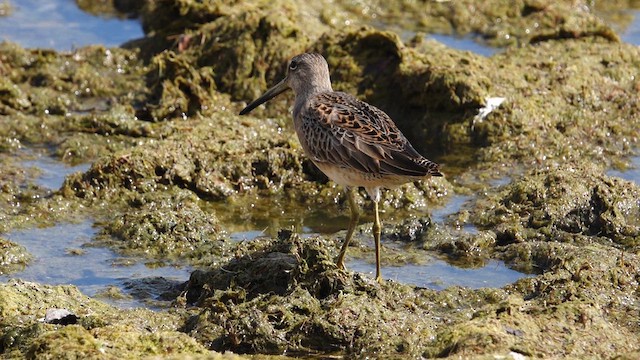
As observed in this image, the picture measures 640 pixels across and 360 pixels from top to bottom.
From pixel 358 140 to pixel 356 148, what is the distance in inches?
2.4

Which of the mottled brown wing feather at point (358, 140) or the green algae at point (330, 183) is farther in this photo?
the mottled brown wing feather at point (358, 140)

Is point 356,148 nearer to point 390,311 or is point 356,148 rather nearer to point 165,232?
point 390,311

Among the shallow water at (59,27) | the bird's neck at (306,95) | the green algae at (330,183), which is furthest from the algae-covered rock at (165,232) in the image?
the shallow water at (59,27)

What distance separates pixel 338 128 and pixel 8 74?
4.13 m

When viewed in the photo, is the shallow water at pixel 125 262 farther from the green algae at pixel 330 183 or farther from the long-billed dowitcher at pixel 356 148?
the long-billed dowitcher at pixel 356 148

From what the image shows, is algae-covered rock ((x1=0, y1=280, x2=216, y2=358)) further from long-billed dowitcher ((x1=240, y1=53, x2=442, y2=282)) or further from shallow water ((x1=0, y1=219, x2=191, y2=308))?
long-billed dowitcher ((x1=240, y1=53, x2=442, y2=282))

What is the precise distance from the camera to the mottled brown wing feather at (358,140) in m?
6.35

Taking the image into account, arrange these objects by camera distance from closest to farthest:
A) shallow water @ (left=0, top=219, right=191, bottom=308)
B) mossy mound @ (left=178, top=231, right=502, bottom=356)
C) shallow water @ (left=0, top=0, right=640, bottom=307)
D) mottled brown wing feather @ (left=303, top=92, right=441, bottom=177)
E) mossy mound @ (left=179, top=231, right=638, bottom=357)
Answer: mossy mound @ (left=179, top=231, right=638, bottom=357), mossy mound @ (left=178, top=231, right=502, bottom=356), mottled brown wing feather @ (left=303, top=92, right=441, bottom=177), shallow water @ (left=0, top=219, right=191, bottom=308), shallow water @ (left=0, top=0, right=640, bottom=307)

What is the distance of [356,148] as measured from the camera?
647 centimetres

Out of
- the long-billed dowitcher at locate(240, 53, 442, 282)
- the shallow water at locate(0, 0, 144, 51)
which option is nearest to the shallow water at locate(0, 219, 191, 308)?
the long-billed dowitcher at locate(240, 53, 442, 282)

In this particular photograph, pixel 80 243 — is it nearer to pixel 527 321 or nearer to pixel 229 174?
pixel 229 174

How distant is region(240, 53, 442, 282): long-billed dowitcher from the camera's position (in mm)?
6363

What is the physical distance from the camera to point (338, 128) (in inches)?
260

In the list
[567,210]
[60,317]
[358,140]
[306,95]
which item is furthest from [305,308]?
[567,210]
